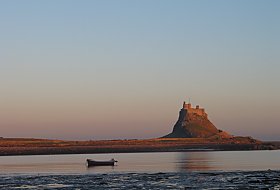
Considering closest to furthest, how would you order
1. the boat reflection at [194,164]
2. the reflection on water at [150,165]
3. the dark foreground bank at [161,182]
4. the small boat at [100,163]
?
the dark foreground bank at [161,182] < the reflection on water at [150,165] < the boat reflection at [194,164] < the small boat at [100,163]

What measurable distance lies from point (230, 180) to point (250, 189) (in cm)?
868

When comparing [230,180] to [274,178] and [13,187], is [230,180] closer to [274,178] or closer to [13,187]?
[274,178]

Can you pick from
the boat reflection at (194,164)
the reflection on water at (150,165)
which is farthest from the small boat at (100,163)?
the boat reflection at (194,164)

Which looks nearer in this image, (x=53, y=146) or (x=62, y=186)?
(x=62, y=186)

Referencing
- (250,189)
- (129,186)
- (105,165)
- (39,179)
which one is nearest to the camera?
(250,189)

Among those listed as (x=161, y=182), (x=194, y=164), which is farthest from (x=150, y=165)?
(x=161, y=182)

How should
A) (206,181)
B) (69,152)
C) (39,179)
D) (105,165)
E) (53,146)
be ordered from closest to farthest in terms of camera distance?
(206,181), (39,179), (105,165), (69,152), (53,146)

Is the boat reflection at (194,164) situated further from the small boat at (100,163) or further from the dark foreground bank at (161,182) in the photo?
the dark foreground bank at (161,182)

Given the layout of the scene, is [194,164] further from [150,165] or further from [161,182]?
[161,182]

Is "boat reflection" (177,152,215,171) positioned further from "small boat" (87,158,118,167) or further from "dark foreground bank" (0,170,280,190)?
"dark foreground bank" (0,170,280,190)

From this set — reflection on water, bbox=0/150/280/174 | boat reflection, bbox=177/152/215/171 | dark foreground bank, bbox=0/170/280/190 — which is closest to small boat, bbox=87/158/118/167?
reflection on water, bbox=0/150/280/174

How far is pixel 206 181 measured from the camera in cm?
5528

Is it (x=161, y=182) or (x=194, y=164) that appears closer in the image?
(x=161, y=182)

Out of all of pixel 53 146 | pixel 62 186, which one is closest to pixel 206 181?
pixel 62 186
